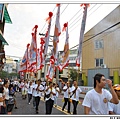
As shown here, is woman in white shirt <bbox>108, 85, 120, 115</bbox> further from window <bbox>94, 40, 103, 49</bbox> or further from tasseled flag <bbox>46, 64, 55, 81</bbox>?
window <bbox>94, 40, 103, 49</bbox>

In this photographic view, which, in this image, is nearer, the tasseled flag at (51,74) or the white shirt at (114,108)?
the white shirt at (114,108)

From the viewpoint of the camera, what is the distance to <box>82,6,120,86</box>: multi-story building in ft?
34.2

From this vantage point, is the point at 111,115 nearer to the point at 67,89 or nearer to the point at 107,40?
the point at 67,89

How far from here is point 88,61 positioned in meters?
13.9

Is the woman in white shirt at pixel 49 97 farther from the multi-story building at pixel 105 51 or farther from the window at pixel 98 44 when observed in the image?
the window at pixel 98 44

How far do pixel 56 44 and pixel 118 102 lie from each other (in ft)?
10.4

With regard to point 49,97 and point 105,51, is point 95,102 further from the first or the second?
point 105,51

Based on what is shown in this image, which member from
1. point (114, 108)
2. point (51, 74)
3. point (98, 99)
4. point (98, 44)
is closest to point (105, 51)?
point (98, 44)

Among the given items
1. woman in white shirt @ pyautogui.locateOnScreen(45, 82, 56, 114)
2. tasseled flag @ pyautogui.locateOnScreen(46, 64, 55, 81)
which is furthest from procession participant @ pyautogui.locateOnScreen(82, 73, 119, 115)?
tasseled flag @ pyautogui.locateOnScreen(46, 64, 55, 81)

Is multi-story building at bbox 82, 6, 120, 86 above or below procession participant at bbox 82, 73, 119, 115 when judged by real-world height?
above

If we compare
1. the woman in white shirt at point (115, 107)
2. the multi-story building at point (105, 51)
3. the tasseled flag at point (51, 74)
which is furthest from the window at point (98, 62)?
the woman in white shirt at point (115, 107)

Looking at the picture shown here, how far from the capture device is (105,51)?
12.4 metres

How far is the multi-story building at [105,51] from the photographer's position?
1043cm

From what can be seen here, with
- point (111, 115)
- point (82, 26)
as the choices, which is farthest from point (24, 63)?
point (111, 115)
